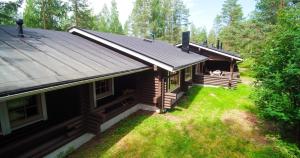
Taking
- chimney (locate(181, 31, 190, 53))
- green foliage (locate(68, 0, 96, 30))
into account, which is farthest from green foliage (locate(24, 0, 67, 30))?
chimney (locate(181, 31, 190, 53))

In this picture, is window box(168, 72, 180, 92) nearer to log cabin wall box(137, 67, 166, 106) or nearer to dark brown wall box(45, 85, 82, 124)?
log cabin wall box(137, 67, 166, 106)

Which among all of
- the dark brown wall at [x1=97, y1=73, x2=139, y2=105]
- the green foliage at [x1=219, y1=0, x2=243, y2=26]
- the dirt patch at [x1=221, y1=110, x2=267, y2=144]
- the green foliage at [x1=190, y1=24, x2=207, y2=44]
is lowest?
the dirt patch at [x1=221, y1=110, x2=267, y2=144]

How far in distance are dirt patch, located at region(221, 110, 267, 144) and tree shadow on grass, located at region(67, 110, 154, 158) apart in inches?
141

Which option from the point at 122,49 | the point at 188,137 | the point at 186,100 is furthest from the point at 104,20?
the point at 188,137

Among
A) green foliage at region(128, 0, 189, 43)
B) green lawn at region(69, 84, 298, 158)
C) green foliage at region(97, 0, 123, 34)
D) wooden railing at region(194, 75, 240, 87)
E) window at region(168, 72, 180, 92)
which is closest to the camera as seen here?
green lawn at region(69, 84, 298, 158)

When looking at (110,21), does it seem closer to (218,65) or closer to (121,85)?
(218,65)

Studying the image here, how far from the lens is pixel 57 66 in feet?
17.3

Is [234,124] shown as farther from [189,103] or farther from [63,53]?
[63,53]

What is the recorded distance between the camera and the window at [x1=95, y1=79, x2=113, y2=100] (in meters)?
7.79

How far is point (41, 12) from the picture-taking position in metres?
28.9

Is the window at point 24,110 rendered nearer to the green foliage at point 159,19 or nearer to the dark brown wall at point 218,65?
the dark brown wall at point 218,65

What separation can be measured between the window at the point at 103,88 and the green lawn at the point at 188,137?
134cm

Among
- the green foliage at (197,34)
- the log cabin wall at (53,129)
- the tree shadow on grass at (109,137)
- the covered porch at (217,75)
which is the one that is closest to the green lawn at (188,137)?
the tree shadow on grass at (109,137)

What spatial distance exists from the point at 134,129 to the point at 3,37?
5.36m
